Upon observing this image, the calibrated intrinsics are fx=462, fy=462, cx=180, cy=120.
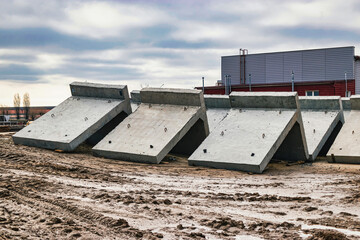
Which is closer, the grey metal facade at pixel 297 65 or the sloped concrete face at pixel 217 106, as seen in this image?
the sloped concrete face at pixel 217 106

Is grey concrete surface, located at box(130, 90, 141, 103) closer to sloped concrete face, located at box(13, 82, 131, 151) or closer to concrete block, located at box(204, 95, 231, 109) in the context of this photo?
concrete block, located at box(204, 95, 231, 109)

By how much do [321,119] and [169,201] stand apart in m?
9.15

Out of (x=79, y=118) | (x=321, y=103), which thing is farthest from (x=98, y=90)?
(x=321, y=103)

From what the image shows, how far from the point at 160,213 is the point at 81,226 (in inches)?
46.9

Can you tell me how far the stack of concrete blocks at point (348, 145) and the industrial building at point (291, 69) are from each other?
16.1 meters

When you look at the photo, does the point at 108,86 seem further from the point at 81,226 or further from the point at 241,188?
the point at 81,226

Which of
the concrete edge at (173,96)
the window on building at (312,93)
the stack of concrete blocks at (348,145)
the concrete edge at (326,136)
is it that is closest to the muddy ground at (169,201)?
the stack of concrete blocks at (348,145)

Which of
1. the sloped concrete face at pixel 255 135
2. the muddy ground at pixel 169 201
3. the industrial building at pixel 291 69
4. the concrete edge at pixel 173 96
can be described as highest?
the industrial building at pixel 291 69

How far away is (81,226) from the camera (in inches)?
206

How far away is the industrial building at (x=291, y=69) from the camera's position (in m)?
31.9

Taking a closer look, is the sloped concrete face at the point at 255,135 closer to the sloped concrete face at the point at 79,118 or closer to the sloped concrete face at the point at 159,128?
the sloped concrete face at the point at 159,128

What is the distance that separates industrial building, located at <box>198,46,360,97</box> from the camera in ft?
105

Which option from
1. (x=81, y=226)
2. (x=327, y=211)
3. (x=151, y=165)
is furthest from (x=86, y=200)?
(x=151, y=165)

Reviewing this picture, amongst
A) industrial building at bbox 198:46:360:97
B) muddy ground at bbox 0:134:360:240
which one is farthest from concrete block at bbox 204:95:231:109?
industrial building at bbox 198:46:360:97
